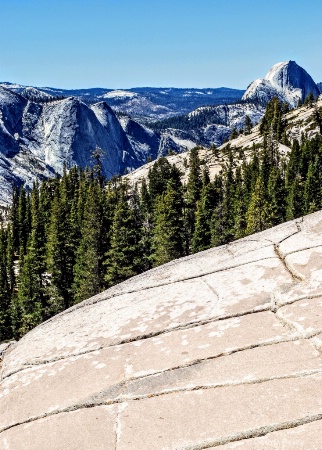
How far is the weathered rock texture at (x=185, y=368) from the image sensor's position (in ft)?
15.6

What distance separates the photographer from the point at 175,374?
5.95 m

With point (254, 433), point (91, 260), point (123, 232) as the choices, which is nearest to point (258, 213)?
point (123, 232)

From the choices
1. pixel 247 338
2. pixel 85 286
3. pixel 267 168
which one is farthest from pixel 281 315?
pixel 267 168

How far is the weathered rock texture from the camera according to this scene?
477 cm

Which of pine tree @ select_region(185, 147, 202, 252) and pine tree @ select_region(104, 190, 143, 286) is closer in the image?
pine tree @ select_region(104, 190, 143, 286)

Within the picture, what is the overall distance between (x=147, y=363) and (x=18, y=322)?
204ft

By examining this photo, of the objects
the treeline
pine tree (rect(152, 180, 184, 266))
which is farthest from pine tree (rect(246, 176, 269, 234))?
pine tree (rect(152, 180, 184, 266))

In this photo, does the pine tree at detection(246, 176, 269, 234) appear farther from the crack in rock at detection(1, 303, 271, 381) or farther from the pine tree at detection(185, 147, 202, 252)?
the crack in rock at detection(1, 303, 271, 381)

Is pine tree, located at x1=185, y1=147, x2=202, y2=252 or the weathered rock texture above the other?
the weathered rock texture

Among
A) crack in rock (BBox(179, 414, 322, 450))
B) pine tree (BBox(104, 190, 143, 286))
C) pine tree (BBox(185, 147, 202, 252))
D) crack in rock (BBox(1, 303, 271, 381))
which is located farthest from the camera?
pine tree (BBox(185, 147, 202, 252))

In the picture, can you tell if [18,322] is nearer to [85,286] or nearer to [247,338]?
[85,286]

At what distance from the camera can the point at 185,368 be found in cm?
604

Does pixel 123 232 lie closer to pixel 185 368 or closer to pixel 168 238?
pixel 168 238

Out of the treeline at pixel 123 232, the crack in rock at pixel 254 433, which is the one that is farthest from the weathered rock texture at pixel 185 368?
the treeline at pixel 123 232
